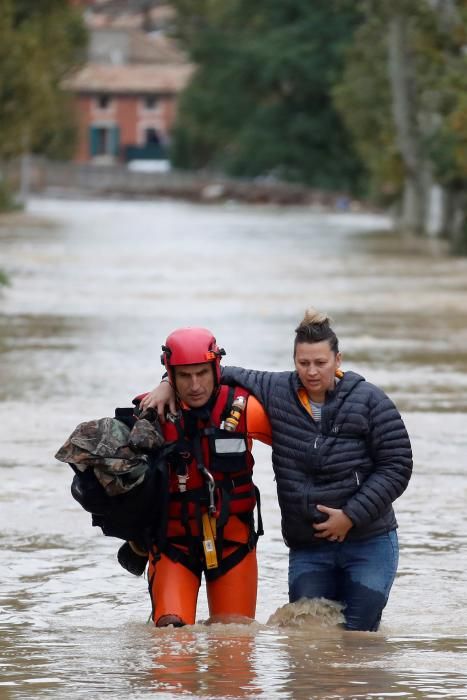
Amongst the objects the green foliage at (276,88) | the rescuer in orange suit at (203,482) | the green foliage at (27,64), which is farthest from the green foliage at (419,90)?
the rescuer in orange suit at (203,482)

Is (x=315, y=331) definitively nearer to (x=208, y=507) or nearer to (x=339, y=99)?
(x=208, y=507)

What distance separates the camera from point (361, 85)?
64.4 meters

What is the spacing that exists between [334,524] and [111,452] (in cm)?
94

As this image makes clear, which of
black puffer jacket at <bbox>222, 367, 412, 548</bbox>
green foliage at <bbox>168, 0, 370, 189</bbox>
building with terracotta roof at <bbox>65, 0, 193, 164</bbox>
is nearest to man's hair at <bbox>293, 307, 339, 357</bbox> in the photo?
black puffer jacket at <bbox>222, 367, 412, 548</bbox>

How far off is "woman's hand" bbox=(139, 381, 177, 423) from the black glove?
0.63m

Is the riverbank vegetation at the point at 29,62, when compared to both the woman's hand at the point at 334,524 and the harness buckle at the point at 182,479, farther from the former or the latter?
the woman's hand at the point at 334,524

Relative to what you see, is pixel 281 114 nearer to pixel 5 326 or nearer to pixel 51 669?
pixel 5 326

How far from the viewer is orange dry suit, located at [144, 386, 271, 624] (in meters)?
7.83

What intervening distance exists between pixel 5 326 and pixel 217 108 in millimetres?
84796

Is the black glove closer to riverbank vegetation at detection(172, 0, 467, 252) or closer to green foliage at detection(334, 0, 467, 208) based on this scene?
green foliage at detection(334, 0, 467, 208)

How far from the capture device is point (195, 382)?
775cm

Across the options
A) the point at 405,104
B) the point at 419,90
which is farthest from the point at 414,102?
the point at 419,90

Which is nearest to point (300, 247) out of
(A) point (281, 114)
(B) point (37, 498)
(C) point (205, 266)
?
(C) point (205, 266)

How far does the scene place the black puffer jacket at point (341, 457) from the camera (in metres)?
7.79
